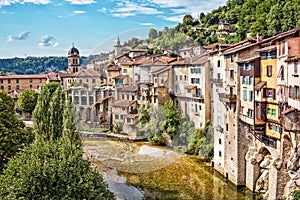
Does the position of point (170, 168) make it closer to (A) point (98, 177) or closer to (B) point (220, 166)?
(B) point (220, 166)

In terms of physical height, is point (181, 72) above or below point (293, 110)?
above

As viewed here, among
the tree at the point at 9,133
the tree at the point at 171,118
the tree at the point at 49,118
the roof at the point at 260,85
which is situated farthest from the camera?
the tree at the point at 171,118

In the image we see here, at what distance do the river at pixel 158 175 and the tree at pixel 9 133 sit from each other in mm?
7826

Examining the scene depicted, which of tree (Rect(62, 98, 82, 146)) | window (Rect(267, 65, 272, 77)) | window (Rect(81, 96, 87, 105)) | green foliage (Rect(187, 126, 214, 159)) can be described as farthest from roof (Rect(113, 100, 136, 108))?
window (Rect(267, 65, 272, 77))

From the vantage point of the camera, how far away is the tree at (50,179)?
14.5m

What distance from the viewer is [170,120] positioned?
40750mm

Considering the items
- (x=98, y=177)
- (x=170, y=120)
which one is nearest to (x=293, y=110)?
(x=98, y=177)

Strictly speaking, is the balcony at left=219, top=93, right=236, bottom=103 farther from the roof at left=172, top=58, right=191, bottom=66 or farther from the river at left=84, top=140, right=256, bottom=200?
the roof at left=172, top=58, right=191, bottom=66

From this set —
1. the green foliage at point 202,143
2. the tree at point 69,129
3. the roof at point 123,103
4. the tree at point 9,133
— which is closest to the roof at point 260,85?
the green foliage at point 202,143

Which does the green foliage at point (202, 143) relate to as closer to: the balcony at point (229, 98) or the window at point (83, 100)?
the balcony at point (229, 98)

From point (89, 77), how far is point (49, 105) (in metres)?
28.9

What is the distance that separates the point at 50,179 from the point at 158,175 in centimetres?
1564

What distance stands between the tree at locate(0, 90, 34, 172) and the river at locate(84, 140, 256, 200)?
7.83 metres

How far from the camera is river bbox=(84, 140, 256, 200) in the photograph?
25453mm
